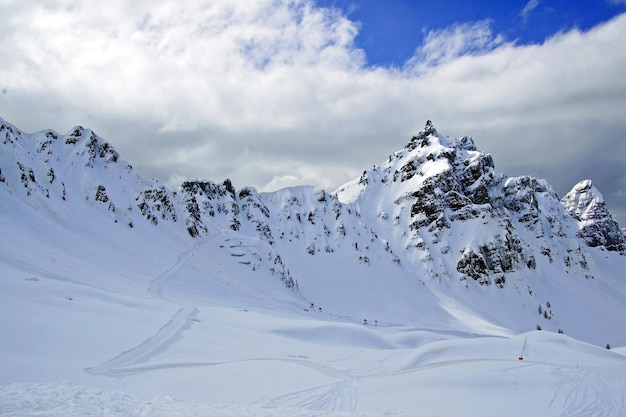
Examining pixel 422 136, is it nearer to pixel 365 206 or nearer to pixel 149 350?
pixel 365 206

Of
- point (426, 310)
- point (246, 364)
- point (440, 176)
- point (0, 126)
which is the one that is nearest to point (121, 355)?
point (246, 364)

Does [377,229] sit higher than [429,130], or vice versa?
[429,130]

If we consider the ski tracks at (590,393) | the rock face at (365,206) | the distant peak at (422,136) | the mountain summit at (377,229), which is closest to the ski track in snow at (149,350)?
the ski tracks at (590,393)

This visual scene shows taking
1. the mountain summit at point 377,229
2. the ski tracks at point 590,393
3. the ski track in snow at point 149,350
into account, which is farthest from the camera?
the mountain summit at point 377,229

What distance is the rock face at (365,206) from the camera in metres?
79.0

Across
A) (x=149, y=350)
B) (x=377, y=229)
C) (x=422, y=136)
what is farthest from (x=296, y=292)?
(x=422, y=136)

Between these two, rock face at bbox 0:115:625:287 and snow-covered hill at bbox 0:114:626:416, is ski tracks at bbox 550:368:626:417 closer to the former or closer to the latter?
snow-covered hill at bbox 0:114:626:416

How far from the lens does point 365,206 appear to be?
16138 centimetres

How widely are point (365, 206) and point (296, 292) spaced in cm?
8508

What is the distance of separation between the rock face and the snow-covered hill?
1.72 ft

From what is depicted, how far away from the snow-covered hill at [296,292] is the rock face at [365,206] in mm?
524

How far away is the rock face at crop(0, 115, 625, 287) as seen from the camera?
259 feet

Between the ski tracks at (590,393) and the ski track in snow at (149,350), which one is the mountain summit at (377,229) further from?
the ski tracks at (590,393)

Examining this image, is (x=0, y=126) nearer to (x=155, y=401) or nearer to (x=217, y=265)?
(x=217, y=265)
